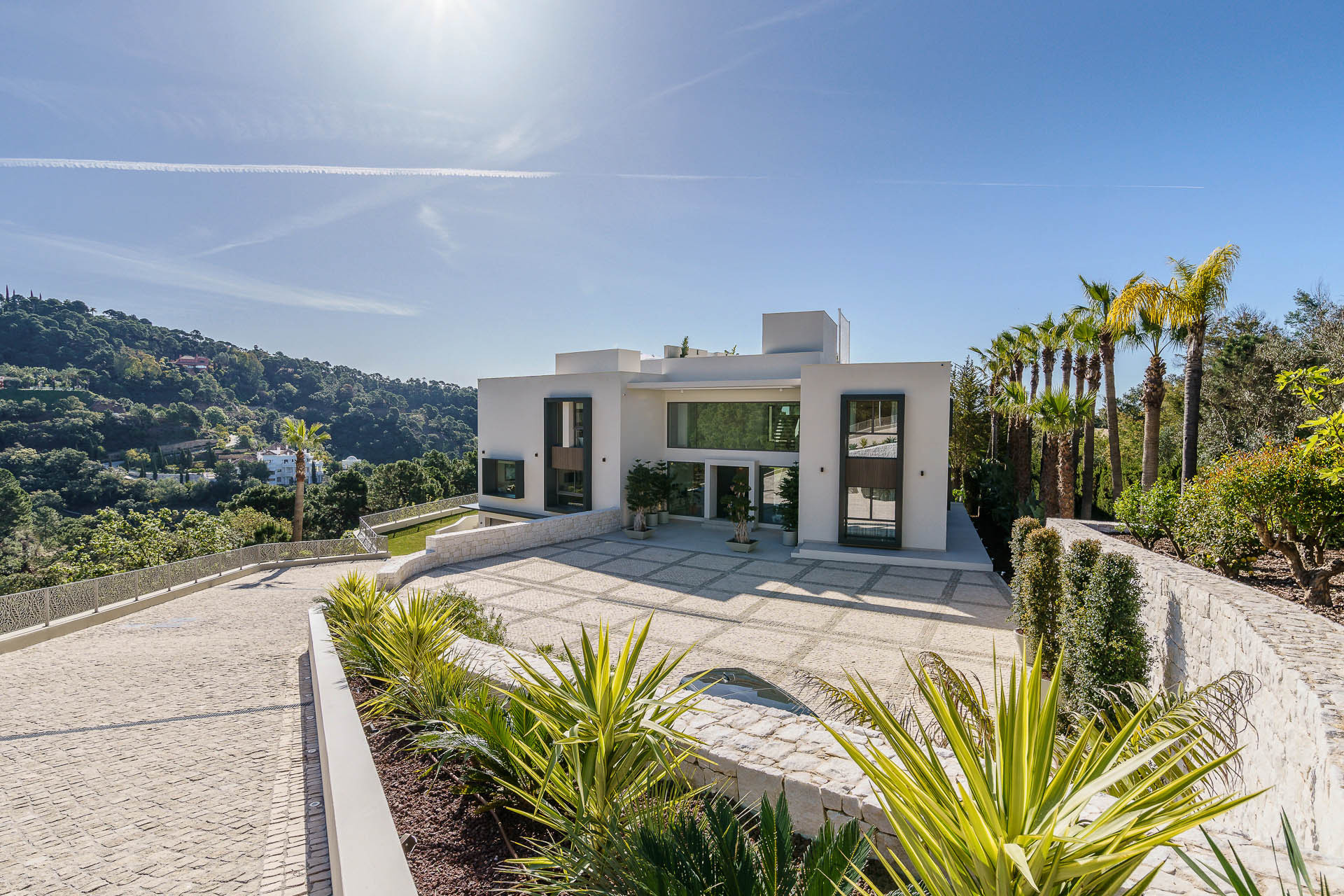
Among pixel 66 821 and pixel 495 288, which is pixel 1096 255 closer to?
pixel 495 288

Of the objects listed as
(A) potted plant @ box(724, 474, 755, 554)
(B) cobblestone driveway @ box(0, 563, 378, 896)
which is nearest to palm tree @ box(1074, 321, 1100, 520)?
(A) potted plant @ box(724, 474, 755, 554)

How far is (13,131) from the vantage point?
1812cm

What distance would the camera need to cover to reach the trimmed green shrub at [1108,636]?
6180mm

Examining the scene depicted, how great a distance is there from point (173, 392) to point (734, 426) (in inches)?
4240

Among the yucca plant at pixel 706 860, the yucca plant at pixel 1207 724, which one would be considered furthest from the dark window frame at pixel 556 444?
the yucca plant at pixel 706 860

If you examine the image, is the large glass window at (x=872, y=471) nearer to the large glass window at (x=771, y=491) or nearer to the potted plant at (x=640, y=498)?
the large glass window at (x=771, y=491)

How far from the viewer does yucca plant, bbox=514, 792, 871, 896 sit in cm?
238

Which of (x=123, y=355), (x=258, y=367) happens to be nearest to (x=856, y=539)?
(x=123, y=355)

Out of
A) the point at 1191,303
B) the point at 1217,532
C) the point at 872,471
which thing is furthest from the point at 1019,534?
the point at 1191,303

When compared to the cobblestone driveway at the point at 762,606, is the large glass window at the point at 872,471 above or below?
above

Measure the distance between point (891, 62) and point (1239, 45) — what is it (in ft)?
19.1

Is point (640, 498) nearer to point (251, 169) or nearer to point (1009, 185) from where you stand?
point (1009, 185)

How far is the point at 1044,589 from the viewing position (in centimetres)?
849

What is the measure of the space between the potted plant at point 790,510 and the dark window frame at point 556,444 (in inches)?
282
